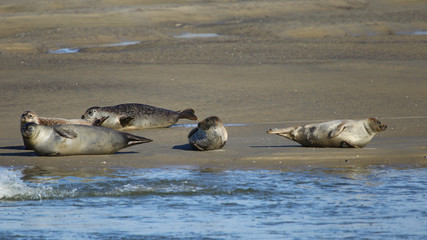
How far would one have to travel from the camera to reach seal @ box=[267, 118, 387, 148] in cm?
838

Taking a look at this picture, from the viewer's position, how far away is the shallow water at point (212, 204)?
501 centimetres

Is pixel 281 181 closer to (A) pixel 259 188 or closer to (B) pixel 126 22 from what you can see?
(A) pixel 259 188

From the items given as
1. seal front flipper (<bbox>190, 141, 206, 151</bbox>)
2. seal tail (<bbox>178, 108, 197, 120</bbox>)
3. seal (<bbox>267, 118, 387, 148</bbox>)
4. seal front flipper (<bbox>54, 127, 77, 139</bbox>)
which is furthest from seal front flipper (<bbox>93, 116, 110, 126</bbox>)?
seal (<bbox>267, 118, 387, 148</bbox>)

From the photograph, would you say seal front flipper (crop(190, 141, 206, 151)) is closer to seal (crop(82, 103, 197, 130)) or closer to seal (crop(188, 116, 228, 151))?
seal (crop(188, 116, 228, 151))

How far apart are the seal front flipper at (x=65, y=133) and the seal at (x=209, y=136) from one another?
4.28 feet

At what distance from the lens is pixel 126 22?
24594 mm

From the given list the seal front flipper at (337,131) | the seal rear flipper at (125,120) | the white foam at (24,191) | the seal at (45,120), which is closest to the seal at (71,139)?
the seal at (45,120)

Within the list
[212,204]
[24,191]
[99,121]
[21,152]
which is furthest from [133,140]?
[212,204]

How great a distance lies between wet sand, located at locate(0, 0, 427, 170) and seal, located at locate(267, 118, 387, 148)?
0.15 meters

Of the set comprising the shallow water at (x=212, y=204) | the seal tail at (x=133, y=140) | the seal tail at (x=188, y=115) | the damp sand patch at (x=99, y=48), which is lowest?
the shallow water at (x=212, y=204)

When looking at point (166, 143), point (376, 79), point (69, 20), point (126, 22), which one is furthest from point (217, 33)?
point (166, 143)

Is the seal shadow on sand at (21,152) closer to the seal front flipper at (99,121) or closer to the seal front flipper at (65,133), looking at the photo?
the seal front flipper at (65,133)

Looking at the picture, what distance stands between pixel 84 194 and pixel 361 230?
2.42m

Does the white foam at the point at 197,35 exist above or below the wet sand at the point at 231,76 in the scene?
above
